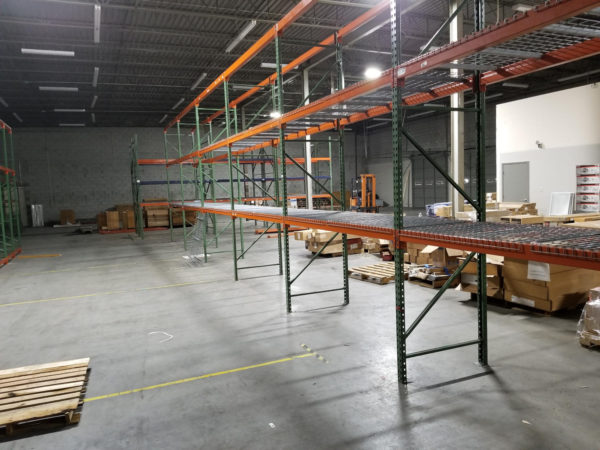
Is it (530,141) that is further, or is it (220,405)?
(530,141)

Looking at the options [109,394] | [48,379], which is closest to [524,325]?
[109,394]

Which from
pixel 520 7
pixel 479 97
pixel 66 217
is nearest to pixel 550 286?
pixel 479 97

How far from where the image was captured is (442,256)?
8.84 m

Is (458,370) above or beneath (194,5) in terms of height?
beneath

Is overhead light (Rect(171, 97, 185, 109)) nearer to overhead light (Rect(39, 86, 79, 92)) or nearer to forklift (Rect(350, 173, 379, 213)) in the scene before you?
overhead light (Rect(39, 86, 79, 92))

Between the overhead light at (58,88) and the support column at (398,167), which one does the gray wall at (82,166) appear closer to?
the overhead light at (58,88)

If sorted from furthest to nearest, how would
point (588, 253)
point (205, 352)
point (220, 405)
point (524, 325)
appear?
point (524, 325) < point (205, 352) < point (220, 405) < point (588, 253)

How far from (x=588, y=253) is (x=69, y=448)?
4.51 metres

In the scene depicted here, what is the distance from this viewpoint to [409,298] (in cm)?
813

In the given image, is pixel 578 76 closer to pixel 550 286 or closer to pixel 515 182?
pixel 515 182

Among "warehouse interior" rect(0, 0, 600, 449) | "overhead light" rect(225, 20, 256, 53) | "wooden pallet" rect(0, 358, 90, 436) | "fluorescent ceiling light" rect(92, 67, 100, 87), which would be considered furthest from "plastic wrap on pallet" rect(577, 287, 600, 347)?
"fluorescent ceiling light" rect(92, 67, 100, 87)

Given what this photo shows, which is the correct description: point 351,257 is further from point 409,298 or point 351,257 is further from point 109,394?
point 109,394

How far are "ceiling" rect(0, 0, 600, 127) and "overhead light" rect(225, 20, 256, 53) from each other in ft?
0.50

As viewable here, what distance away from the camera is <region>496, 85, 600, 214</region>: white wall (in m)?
12.5
